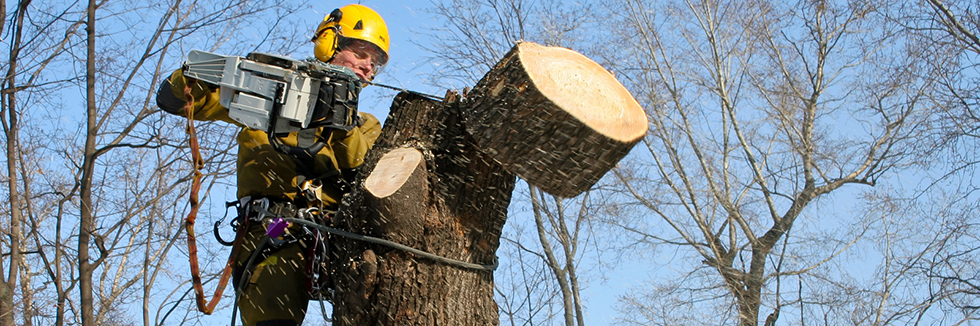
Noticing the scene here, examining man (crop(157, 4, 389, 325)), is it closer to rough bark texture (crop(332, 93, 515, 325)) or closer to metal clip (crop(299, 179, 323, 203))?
metal clip (crop(299, 179, 323, 203))

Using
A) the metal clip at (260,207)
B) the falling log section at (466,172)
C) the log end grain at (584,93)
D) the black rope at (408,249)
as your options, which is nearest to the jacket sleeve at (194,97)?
the metal clip at (260,207)

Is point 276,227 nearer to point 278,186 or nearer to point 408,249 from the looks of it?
point 278,186

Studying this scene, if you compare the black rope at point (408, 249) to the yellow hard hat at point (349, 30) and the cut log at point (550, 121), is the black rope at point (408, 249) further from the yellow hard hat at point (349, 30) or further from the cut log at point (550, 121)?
the yellow hard hat at point (349, 30)

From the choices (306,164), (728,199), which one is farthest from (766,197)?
(306,164)

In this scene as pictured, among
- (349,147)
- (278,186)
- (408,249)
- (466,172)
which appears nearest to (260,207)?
(278,186)

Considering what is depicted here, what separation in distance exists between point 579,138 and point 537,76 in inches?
8.6

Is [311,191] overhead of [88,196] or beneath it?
beneath

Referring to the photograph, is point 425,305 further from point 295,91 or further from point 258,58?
point 258,58

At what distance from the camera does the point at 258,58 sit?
259cm

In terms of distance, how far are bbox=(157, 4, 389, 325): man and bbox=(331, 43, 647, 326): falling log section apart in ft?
1.28

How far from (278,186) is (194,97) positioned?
0.47 meters

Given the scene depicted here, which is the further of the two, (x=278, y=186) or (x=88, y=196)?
(x=88, y=196)

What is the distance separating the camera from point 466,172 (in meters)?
2.42

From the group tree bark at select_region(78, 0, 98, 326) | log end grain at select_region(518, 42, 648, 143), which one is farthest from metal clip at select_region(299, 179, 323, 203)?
tree bark at select_region(78, 0, 98, 326)
